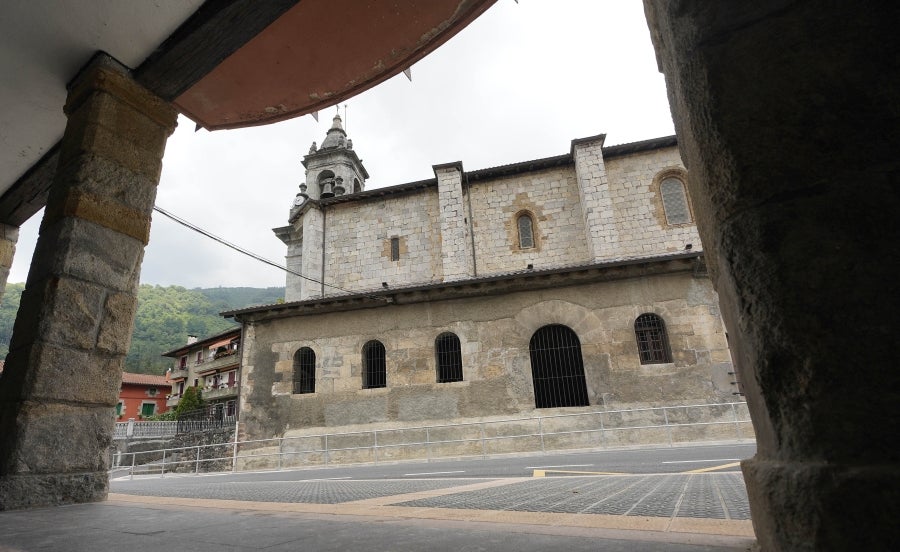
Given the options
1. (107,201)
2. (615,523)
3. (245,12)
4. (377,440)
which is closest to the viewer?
(615,523)

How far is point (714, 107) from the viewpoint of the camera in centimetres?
113

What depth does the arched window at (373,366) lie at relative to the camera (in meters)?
13.2

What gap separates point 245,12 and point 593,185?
603 inches

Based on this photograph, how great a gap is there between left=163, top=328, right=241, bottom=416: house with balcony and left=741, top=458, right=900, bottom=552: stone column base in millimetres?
35793

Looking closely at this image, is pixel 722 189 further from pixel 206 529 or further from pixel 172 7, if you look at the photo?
pixel 172 7

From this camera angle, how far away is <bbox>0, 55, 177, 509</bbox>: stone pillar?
9.16ft

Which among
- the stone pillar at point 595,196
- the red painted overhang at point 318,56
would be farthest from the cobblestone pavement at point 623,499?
the stone pillar at point 595,196

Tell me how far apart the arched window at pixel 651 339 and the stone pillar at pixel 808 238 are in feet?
37.7

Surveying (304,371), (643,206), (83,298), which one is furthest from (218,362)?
(83,298)

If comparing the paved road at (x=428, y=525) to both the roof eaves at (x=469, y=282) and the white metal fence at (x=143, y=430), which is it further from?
the white metal fence at (x=143, y=430)

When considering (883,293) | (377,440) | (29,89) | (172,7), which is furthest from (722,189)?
(377,440)

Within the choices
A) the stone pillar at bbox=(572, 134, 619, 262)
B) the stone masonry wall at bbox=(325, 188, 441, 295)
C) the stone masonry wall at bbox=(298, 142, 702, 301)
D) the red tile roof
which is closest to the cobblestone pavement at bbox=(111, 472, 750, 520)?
the stone pillar at bbox=(572, 134, 619, 262)

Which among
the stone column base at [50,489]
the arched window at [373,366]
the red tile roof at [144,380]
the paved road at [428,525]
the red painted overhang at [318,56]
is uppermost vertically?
the red tile roof at [144,380]

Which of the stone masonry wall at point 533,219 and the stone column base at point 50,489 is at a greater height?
the stone masonry wall at point 533,219
